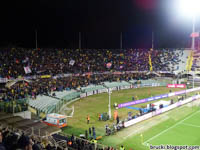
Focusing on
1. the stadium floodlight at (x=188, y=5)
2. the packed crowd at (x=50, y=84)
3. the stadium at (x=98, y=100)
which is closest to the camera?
the stadium at (x=98, y=100)

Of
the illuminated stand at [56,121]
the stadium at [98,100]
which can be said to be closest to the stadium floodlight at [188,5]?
the stadium at [98,100]

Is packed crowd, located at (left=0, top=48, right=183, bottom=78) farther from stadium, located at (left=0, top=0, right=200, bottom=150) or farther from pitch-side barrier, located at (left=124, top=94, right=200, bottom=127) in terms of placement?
pitch-side barrier, located at (left=124, top=94, right=200, bottom=127)

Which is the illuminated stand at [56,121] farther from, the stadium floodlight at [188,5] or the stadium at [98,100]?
the stadium floodlight at [188,5]

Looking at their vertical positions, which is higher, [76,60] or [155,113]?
[76,60]

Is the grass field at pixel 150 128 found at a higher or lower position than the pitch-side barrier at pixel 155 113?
lower

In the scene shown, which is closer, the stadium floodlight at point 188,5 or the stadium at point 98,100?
the stadium at point 98,100

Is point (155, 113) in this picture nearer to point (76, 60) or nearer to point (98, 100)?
point (98, 100)

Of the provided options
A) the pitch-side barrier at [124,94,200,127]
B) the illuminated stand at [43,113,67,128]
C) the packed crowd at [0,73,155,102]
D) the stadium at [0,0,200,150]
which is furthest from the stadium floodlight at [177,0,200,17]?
the illuminated stand at [43,113,67,128]

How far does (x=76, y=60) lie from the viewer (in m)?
57.9

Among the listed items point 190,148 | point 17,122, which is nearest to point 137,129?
point 190,148

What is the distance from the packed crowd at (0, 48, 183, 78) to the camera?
139 ft

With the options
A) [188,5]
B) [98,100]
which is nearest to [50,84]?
[98,100]

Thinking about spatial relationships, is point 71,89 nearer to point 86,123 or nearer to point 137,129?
point 86,123

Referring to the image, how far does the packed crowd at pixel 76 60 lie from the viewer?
42469mm
